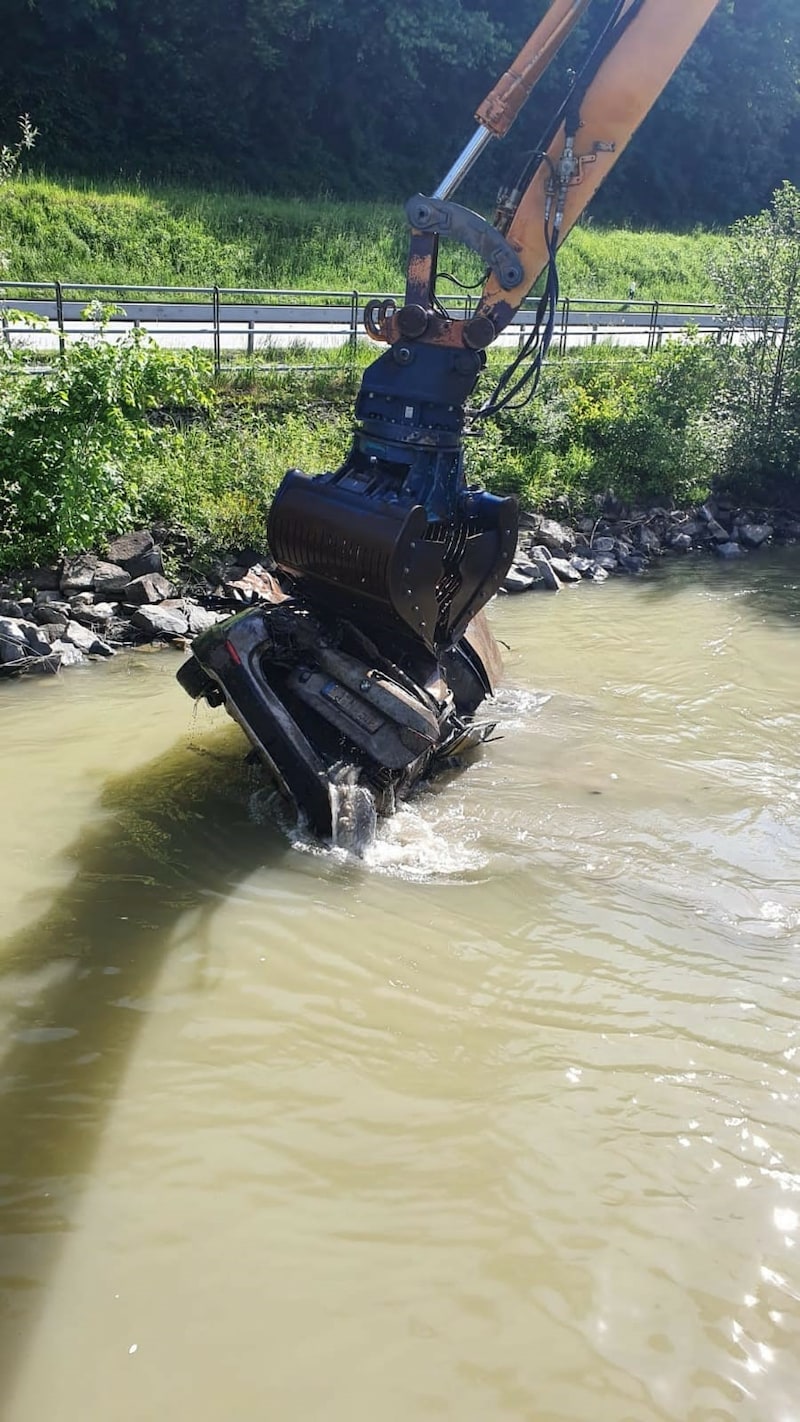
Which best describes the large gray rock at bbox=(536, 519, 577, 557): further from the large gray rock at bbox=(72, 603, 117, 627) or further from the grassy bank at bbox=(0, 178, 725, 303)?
the grassy bank at bbox=(0, 178, 725, 303)

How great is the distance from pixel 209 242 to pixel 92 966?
22.8 meters

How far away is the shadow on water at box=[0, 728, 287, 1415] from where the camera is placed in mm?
3854

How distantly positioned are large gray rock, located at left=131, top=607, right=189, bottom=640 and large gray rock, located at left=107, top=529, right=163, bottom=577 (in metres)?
0.63

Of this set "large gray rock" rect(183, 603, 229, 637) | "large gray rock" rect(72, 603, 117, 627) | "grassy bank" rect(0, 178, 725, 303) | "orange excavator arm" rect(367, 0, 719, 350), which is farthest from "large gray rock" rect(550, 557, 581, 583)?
"grassy bank" rect(0, 178, 725, 303)

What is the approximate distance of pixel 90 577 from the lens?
10.2m

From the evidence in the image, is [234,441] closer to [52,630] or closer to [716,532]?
[52,630]

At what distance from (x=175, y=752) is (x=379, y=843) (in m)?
2.00

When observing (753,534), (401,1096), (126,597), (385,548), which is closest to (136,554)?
(126,597)

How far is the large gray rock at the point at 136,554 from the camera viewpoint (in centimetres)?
1054

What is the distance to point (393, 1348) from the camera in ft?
11.3

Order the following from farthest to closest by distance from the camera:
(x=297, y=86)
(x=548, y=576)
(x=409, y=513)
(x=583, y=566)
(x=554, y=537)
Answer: (x=297, y=86) < (x=554, y=537) < (x=583, y=566) < (x=548, y=576) < (x=409, y=513)

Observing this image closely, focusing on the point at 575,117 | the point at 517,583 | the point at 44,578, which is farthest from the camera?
the point at 517,583

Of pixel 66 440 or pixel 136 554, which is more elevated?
pixel 66 440

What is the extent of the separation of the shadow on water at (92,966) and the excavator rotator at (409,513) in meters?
0.73
